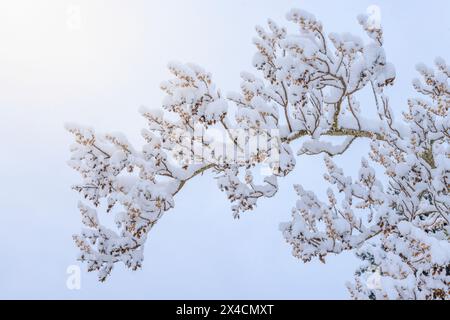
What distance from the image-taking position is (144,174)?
18.6 feet

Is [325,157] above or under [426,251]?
above

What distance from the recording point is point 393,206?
574 centimetres

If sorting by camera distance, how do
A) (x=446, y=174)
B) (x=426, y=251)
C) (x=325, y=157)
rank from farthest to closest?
(x=325, y=157), (x=446, y=174), (x=426, y=251)

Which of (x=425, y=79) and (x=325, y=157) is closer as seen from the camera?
(x=425, y=79)

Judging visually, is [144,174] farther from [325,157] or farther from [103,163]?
[325,157]

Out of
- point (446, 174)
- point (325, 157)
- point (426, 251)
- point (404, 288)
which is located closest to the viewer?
point (426, 251)

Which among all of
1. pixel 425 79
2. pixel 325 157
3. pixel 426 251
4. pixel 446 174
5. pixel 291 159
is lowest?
pixel 426 251

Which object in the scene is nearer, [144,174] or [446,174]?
[446,174]

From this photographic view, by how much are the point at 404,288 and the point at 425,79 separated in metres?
2.70

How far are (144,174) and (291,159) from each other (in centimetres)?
169
